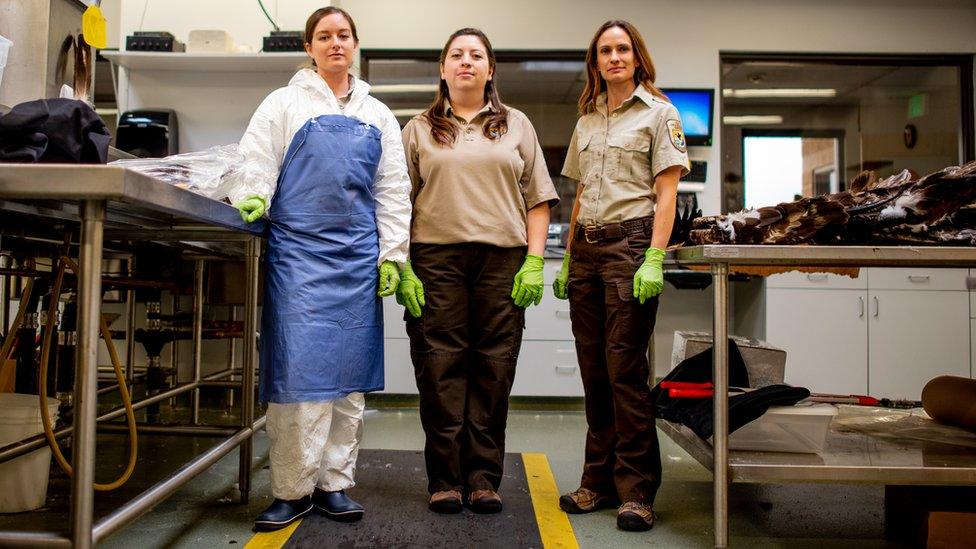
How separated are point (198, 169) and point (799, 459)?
5.46ft

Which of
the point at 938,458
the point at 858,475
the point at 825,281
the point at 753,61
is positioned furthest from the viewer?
the point at 753,61

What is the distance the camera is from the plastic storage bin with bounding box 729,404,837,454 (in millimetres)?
1588

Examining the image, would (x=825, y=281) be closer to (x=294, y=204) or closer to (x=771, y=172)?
(x=771, y=172)

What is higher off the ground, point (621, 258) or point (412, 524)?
point (621, 258)

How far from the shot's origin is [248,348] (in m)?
1.95

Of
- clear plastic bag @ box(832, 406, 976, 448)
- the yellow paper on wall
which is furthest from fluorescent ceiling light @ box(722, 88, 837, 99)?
the yellow paper on wall

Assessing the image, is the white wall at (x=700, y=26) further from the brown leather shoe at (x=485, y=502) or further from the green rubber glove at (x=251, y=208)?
the brown leather shoe at (x=485, y=502)

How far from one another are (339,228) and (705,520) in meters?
1.29

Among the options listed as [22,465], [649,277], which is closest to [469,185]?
[649,277]

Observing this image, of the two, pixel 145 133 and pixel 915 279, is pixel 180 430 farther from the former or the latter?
pixel 915 279

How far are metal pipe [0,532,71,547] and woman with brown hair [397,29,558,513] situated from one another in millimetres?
936

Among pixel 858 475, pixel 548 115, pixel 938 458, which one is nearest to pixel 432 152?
pixel 858 475

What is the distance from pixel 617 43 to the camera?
5.90 feet

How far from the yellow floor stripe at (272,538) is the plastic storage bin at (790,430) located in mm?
1159
